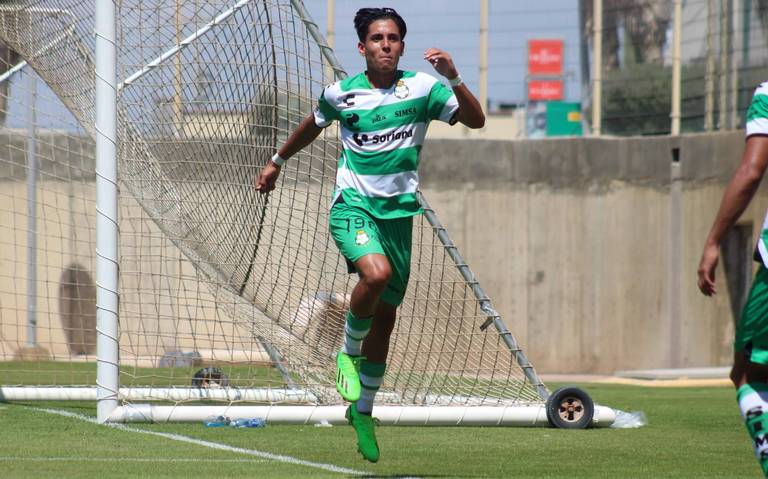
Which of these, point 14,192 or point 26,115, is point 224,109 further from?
point 14,192

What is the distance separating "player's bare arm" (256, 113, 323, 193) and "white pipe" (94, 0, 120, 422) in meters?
1.62

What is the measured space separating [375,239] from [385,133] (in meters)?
0.53

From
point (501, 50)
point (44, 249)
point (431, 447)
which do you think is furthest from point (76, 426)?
point (501, 50)

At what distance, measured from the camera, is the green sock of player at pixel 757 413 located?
181 inches

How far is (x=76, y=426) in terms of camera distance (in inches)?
320

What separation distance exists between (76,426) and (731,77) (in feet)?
40.0

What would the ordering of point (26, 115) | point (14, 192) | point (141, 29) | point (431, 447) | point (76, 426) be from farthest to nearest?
point (14, 192) → point (26, 115) → point (141, 29) → point (76, 426) → point (431, 447)

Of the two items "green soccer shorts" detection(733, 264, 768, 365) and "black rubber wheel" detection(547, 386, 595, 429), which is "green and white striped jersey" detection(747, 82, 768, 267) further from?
"black rubber wheel" detection(547, 386, 595, 429)

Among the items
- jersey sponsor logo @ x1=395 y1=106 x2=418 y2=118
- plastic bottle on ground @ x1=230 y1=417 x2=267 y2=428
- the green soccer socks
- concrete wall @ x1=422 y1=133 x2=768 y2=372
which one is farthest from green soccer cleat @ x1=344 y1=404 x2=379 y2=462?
concrete wall @ x1=422 y1=133 x2=768 y2=372

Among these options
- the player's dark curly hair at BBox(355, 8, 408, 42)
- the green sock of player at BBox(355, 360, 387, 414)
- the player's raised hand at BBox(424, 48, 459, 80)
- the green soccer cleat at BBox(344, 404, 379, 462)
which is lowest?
the green soccer cleat at BBox(344, 404, 379, 462)

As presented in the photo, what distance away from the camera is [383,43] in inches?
256

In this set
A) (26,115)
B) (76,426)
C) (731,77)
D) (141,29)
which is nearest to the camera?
(76,426)

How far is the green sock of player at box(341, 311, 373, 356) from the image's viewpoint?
6449 millimetres

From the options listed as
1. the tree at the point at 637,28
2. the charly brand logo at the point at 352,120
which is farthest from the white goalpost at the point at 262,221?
the tree at the point at 637,28
